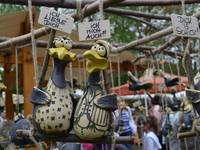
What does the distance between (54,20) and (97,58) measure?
7.1 inches

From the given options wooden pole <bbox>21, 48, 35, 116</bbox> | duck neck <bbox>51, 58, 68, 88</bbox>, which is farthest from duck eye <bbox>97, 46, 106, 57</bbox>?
wooden pole <bbox>21, 48, 35, 116</bbox>

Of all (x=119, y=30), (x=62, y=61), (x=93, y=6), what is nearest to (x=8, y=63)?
(x=93, y=6)

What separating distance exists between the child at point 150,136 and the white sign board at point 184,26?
10.3 feet

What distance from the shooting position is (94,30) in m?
1.53

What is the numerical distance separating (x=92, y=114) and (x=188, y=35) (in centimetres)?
39

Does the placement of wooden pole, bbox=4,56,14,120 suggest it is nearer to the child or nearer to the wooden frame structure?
the wooden frame structure

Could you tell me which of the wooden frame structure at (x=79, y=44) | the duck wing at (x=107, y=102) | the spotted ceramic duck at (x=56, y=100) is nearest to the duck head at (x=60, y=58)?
the spotted ceramic duck at (x=56, y=100)

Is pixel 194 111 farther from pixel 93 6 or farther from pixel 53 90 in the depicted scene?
pixel 93 6

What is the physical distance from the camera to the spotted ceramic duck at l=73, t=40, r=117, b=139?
141cm

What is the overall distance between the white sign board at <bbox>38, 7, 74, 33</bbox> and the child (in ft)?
10.5

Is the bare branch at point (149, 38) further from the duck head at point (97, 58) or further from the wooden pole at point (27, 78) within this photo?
the duck head at point (97, 58)

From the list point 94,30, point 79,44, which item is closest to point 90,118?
point 94,30

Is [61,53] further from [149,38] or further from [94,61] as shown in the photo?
[149,38]

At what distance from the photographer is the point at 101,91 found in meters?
1.46
